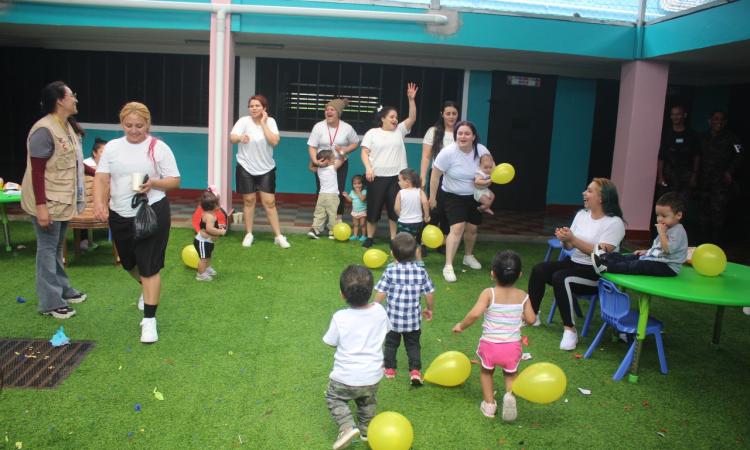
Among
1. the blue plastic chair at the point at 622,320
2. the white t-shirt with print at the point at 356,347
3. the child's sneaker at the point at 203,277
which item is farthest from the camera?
the child's sneaker at the point at 203,277

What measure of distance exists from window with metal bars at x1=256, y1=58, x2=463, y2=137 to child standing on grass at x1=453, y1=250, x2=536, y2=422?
8.00 m

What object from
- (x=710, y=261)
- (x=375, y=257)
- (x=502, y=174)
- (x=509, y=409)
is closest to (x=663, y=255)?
(x=710, y=261)

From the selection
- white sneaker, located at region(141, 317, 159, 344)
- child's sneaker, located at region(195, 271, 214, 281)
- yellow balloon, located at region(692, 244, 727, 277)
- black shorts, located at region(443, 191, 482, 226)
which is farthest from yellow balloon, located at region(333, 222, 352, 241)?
yellow balloon, located at region(692, 244, 727, 277)

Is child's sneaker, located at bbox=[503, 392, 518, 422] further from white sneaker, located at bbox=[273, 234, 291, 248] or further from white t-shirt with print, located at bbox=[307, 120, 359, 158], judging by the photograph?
white t-shirt with print, located at bbox=[307, 120, 359, 158]

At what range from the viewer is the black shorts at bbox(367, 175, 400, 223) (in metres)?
8.15

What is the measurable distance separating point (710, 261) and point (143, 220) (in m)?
4.15

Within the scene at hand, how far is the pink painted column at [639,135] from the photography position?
8.99 metres

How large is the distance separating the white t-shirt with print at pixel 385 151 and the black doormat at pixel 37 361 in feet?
13.9

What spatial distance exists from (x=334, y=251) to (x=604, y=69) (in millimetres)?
6027

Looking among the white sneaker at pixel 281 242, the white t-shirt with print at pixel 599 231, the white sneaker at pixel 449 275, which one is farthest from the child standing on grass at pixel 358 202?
the white t-shirt with print at pixel 599 231

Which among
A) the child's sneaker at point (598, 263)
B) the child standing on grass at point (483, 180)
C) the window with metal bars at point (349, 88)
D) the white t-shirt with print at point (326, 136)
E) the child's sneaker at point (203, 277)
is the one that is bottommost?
the child's sneaker at point (203, 277)

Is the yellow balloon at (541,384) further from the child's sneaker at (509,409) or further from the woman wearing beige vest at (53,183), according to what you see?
the woman wearing beige vest at (53,183)

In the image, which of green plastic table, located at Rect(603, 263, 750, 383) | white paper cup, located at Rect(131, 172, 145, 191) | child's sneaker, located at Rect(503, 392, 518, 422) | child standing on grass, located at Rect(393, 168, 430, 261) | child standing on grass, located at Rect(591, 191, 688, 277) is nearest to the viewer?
child's sneaker, located at Rect(503, 392, 518, 422)

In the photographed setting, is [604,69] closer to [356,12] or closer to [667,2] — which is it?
[667,2]
